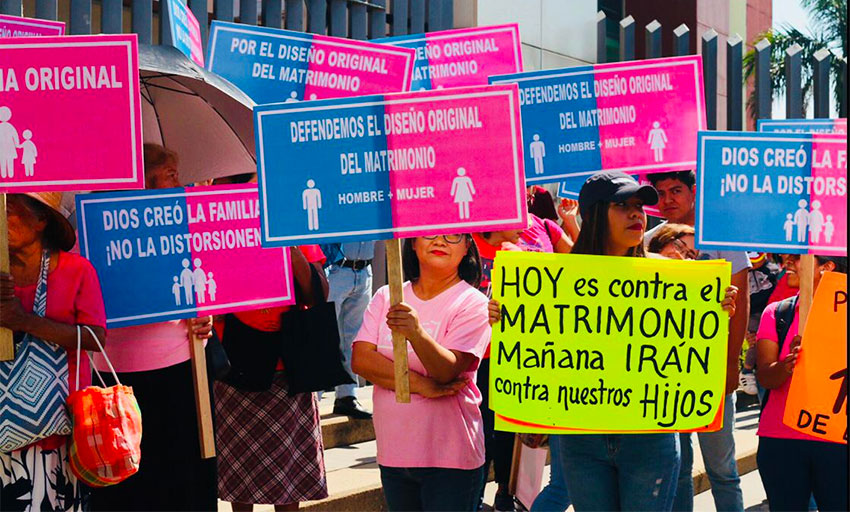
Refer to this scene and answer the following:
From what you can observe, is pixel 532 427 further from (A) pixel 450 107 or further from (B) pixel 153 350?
(B) pixel 153 350

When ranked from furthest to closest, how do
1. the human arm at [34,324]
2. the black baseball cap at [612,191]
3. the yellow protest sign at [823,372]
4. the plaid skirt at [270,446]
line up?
1. the plaid skirt at [270,446]
2. the yellow protest sign at [823,372]
3. the black baseball cap at [612,191]
4. the human arm at [34,324]

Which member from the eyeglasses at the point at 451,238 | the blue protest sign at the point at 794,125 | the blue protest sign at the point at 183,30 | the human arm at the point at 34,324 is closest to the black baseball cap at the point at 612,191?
the eyeglasses at the point at 451,238

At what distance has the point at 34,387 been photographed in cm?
402

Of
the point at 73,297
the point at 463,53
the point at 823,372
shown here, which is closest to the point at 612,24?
the point at 463,53

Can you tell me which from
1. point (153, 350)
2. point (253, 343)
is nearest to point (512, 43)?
point (253, 343)

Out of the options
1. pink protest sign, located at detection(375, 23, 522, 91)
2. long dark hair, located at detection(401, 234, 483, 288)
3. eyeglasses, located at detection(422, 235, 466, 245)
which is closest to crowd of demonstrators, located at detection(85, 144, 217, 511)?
long dark hair, located at detection(401, 234, 483, 288)

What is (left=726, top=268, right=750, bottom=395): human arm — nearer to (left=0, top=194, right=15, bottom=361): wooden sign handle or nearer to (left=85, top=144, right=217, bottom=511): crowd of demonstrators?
(left=85, top=144, right=217, bottom=511): crowd of demonstrators

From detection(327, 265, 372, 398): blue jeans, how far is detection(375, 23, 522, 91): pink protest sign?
1.19 meters

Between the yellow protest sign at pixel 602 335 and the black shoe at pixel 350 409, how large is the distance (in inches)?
130

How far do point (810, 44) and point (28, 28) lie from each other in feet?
85.5

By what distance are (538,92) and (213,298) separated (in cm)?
237

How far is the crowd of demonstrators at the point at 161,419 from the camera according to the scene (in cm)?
468

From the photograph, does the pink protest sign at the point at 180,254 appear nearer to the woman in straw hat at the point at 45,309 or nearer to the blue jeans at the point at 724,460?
the woman in straw hat at the point at 45,309

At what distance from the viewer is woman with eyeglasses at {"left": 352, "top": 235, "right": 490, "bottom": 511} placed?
4.25 meters
